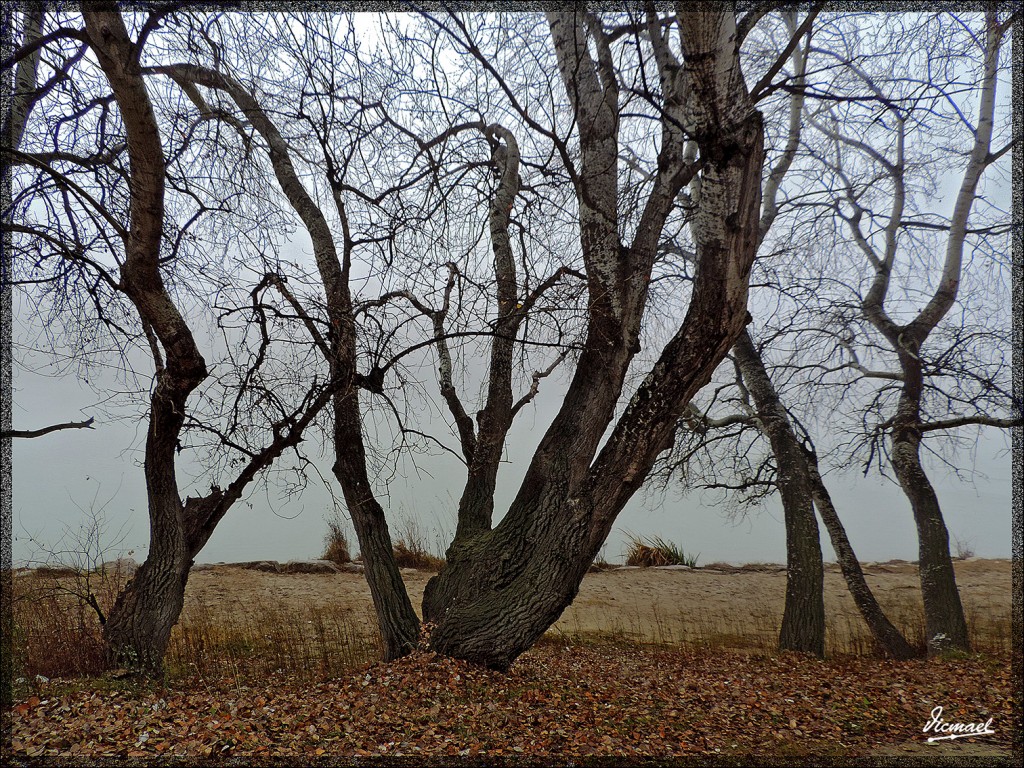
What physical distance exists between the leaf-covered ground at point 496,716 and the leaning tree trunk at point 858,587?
1.32 m

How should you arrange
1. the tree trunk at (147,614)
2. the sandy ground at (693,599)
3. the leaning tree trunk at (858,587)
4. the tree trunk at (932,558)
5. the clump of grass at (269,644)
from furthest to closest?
1. the sandy ground at (693,599)
2. the leaning tree trunk at (858,587)
3. the tree trunk at (932,558)
4. the clump of grass at (269,644)
5. the tree trunk at (147,614)

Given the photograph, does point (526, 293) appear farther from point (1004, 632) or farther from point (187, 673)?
point (1004, 632)

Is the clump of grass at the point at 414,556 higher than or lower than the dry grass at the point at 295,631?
higher

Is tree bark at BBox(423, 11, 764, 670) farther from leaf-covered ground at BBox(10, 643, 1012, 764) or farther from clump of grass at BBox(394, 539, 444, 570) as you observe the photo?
clump of grass at BBox(394, 539, 444, 570)

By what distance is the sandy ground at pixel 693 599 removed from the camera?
261 inches

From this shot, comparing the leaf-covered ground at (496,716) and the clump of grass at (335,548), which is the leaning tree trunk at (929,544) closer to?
the leaf-covered ground at (496,716)

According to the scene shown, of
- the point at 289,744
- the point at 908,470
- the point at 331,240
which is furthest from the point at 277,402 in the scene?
the point at 908,470

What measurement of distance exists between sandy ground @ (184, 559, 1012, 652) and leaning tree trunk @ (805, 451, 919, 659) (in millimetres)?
496

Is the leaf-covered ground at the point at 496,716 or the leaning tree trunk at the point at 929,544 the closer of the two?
the leaf-covered ground at the point at 496,716

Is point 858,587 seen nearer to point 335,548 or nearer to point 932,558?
point 932,558

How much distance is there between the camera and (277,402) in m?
3.87

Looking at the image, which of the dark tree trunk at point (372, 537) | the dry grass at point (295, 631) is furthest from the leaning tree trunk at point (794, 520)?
the dark tree trunk at point (372, 537)
